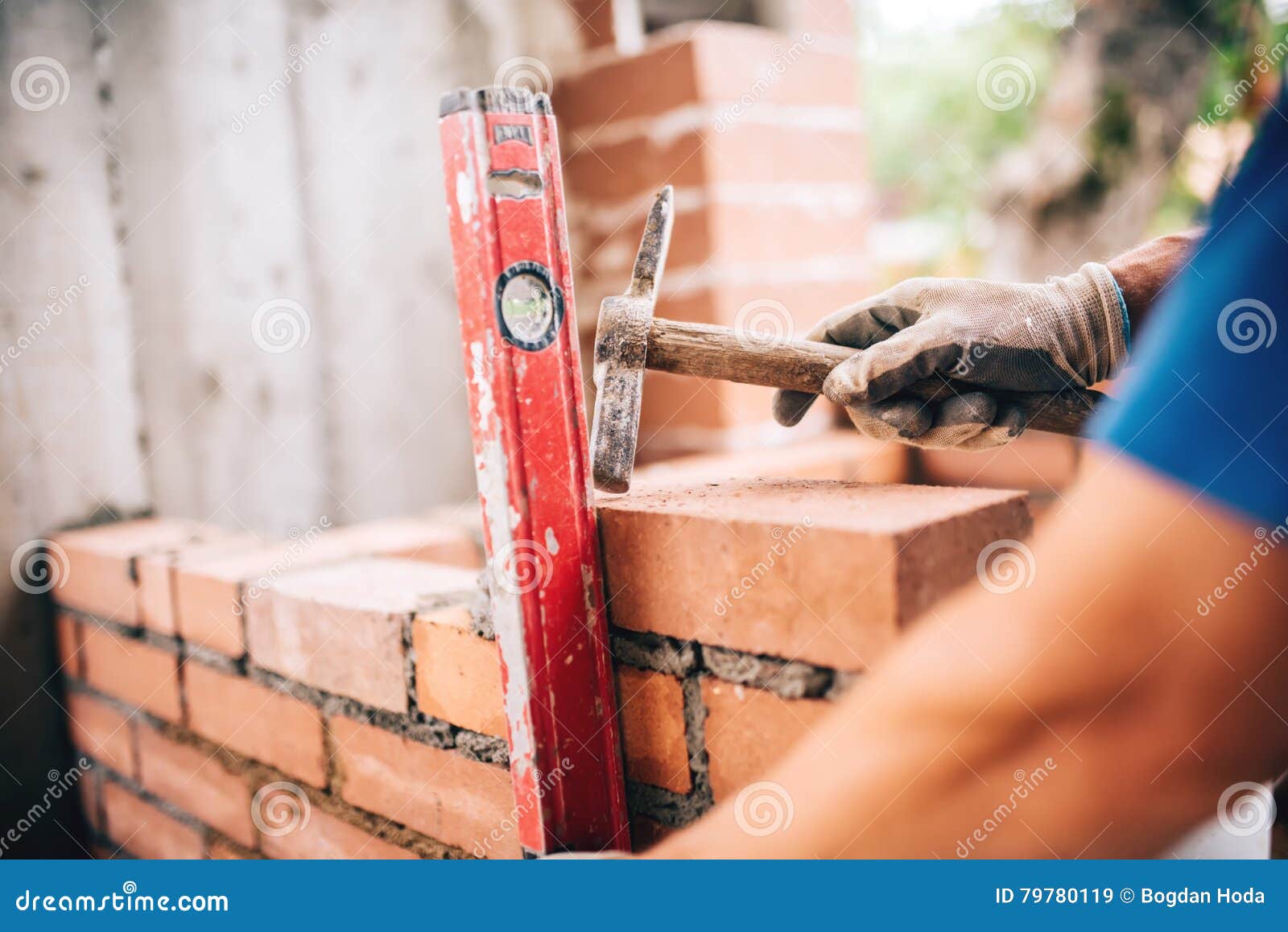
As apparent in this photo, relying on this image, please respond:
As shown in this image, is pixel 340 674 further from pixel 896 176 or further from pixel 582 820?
pixel 896 176

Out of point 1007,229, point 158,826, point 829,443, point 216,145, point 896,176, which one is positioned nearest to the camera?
point 158,826

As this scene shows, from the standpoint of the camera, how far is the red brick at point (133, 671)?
1457 mm

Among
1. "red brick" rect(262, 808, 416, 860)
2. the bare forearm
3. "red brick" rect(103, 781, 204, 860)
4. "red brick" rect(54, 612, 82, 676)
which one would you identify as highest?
the bare forearm

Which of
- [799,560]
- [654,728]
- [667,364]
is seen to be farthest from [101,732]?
[799,560]

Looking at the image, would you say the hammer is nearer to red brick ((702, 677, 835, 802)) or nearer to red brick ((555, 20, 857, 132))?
red brick ((702, 677, 835, 802))

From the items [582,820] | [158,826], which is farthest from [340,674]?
[158,826]

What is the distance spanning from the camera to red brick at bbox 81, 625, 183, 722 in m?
1.46

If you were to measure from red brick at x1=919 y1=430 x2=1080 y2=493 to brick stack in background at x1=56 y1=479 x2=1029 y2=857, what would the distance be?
1.00 metres

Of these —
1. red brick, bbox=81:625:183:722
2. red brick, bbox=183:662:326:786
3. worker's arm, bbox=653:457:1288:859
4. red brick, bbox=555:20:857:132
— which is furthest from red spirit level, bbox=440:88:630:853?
red brick, bbox=555:20:857:132

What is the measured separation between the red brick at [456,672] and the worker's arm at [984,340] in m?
0.46

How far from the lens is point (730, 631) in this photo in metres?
0.83

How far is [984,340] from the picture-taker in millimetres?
979

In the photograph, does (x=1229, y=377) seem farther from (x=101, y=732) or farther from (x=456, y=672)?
(x=101, y=732)
